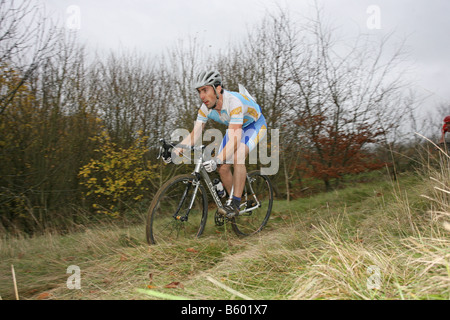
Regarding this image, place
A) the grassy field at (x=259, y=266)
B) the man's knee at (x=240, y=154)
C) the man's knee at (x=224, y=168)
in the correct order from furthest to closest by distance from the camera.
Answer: the man's knee at (x=224, y=168)
the man's knee at (x=240, y=154)
the grassy field at (x=259, y=266)

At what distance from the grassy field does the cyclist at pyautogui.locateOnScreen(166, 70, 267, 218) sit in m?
0.85

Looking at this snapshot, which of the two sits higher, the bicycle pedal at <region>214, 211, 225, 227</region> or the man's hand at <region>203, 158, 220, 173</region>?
the man's hand at <region>203, 158, 220, 173</region>

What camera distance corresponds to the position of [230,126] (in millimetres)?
3793

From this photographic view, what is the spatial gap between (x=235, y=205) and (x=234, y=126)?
99 cm

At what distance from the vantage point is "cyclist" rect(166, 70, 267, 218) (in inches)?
150

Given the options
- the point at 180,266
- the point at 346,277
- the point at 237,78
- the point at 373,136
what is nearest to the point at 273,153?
the point at 237,78

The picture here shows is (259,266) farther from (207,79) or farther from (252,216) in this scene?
(252,216)

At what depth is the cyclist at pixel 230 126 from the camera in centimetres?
380

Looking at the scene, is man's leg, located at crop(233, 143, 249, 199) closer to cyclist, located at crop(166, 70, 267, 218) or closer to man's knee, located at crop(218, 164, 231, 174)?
cyclist, located at crop(166, 70, 267, 218)

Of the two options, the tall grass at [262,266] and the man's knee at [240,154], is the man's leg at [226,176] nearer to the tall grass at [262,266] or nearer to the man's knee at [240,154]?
the man's knee at [240,154]

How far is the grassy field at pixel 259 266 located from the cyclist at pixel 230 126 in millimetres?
847

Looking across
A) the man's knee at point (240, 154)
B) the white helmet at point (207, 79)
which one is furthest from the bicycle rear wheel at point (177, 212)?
the white helmet at point (207, 79)

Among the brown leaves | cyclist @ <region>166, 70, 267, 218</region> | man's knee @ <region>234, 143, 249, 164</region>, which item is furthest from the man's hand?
the brown leaves
